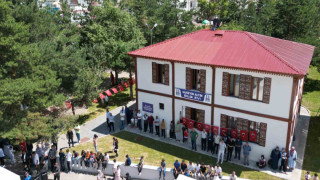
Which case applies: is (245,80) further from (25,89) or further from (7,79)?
(7,79)

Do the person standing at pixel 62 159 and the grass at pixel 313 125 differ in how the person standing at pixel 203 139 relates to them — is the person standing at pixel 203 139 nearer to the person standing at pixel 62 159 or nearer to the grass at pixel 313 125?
the grass at pixel 313 125

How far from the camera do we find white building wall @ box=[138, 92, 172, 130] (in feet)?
70.7

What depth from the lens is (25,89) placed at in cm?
1623

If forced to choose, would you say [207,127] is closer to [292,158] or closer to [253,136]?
[253,136]

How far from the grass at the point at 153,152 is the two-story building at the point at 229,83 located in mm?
1692

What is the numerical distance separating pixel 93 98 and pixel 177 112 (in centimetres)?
734

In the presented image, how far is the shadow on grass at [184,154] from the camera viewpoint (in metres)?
17.4

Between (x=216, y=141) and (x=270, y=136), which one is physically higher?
(x=270, y=136)

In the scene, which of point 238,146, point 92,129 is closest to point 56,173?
point 92,129

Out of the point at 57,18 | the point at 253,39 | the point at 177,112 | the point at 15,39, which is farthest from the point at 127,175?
the point at 57,18

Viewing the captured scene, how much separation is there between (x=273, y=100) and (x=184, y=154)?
21.2 ft

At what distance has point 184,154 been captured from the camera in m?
19.6

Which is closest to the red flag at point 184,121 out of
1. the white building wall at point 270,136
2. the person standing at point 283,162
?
the white building wall at point 270,136

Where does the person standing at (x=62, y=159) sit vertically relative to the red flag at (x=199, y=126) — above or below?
below
